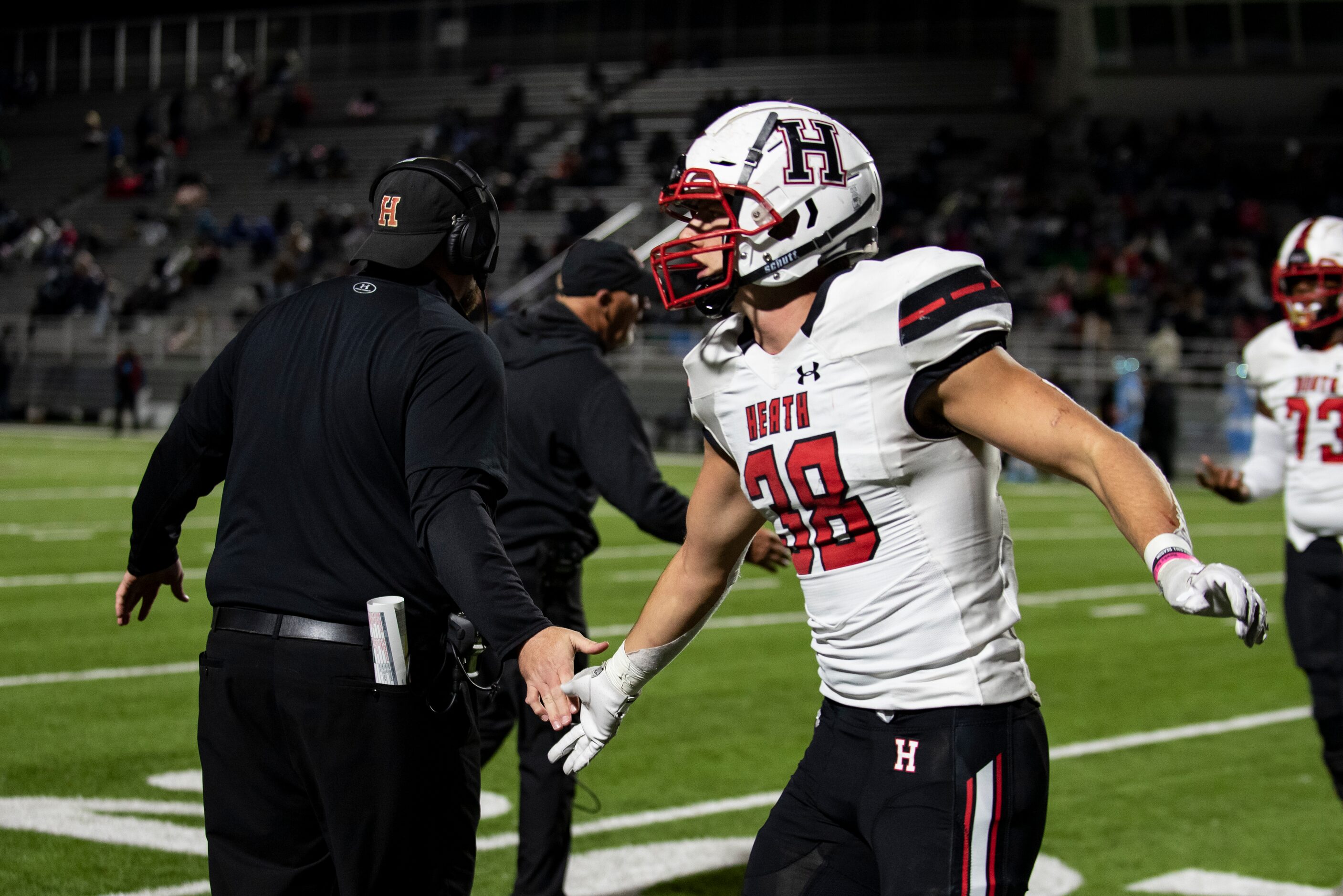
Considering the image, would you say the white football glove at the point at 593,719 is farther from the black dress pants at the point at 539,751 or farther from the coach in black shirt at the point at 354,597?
the black dress pants at the point at 539,751

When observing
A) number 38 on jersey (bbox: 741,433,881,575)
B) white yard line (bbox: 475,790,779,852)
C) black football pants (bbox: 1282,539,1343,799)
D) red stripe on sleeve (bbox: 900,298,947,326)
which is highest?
red stripe on sleeve (bbox: 900,298,947,326)

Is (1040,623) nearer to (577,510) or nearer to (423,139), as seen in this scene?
(577,510)

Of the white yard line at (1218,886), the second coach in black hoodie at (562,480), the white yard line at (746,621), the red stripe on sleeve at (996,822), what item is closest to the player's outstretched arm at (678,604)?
the red stripe on sleeve at (996,822)

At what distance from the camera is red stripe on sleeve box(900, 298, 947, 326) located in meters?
2.93

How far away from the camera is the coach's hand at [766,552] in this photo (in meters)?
5.21

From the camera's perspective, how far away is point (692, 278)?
11.0 feet

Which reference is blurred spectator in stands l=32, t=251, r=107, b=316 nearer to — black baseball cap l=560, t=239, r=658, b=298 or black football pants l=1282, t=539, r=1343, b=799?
black baseball cap l=560, t=239, r=658, b=298

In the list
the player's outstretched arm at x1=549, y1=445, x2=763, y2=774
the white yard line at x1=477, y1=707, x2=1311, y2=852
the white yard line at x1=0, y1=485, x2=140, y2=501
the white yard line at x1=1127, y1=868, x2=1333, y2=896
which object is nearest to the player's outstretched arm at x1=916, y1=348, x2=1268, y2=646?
the player's outstretched arm at x1=549, y1=445, x2=763, y2=774

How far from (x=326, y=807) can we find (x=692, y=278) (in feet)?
4.22

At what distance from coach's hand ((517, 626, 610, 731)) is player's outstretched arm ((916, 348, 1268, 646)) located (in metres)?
0.80

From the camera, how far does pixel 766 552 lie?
5266 millimetres

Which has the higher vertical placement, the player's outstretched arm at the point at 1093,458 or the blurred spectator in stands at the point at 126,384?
the player's outstretched arm at the point at 1093,458

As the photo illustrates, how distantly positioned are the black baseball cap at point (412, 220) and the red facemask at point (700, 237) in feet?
1.59

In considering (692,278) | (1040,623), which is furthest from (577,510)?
(1040,623)
